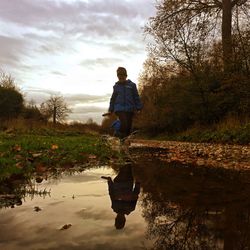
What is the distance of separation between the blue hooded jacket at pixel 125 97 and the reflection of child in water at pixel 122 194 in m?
4.03

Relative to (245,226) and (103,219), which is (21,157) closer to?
(103,219)

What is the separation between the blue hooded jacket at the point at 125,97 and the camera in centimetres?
1020

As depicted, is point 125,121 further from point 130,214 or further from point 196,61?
point 196,61

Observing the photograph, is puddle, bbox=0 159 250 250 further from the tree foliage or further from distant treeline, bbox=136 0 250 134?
the tree foliage

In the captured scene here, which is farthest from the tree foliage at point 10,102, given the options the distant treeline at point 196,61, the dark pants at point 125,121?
the dark pants at point 125,121

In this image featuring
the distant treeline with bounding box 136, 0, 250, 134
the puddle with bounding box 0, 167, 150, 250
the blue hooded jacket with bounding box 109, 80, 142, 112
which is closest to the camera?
the puddle with bounding box 0, 167, 150, 250

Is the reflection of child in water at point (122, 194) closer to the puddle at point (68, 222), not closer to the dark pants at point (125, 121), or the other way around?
the puddle at point (68, 222)

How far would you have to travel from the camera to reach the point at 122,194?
4.54 metres

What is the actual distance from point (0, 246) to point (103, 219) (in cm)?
103

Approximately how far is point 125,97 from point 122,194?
5.85 metres

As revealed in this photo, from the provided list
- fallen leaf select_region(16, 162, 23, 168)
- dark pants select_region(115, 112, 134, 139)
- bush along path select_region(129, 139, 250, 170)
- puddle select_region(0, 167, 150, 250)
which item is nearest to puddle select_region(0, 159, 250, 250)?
puddle select_region(0, 167, 150, 250)

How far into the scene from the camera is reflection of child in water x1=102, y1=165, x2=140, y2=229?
11.5 feet

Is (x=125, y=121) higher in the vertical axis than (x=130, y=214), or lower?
higher

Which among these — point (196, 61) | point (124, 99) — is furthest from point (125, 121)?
point (196, 61)
